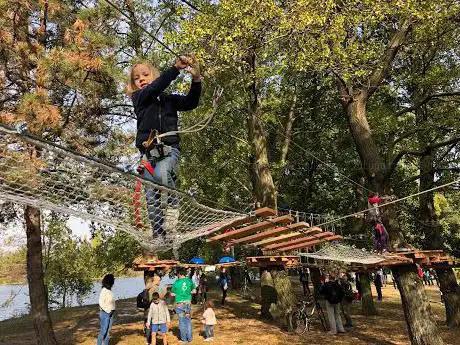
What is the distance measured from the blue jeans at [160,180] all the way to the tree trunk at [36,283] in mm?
6415

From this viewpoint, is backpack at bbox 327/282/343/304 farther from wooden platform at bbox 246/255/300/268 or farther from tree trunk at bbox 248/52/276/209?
tree trunk at bbox 248/52/276/209

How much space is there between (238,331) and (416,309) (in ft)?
15.0

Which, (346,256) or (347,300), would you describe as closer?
(346,256)

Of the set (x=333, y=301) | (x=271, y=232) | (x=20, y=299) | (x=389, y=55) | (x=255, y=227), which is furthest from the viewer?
(x=20, y=299)

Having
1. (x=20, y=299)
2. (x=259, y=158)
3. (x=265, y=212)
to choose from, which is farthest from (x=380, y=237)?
(x=20, y=299)

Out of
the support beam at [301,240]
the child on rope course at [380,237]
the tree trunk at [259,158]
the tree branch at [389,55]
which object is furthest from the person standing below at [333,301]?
the support beam at [301,240]

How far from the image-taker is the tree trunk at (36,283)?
8.71 metres

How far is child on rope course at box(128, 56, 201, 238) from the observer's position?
3061 mm

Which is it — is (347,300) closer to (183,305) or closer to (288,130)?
(183,305)

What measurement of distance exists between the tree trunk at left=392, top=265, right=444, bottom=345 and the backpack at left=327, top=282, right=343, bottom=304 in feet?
9.22

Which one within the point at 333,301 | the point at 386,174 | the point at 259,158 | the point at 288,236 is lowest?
the point at 333,301

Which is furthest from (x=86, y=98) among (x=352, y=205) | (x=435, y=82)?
(x=352, y=205)

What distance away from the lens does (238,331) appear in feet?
36.1

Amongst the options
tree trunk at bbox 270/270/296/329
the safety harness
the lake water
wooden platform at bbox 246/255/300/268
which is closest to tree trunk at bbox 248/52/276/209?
tree trunk at bbox 270/270/296/329
